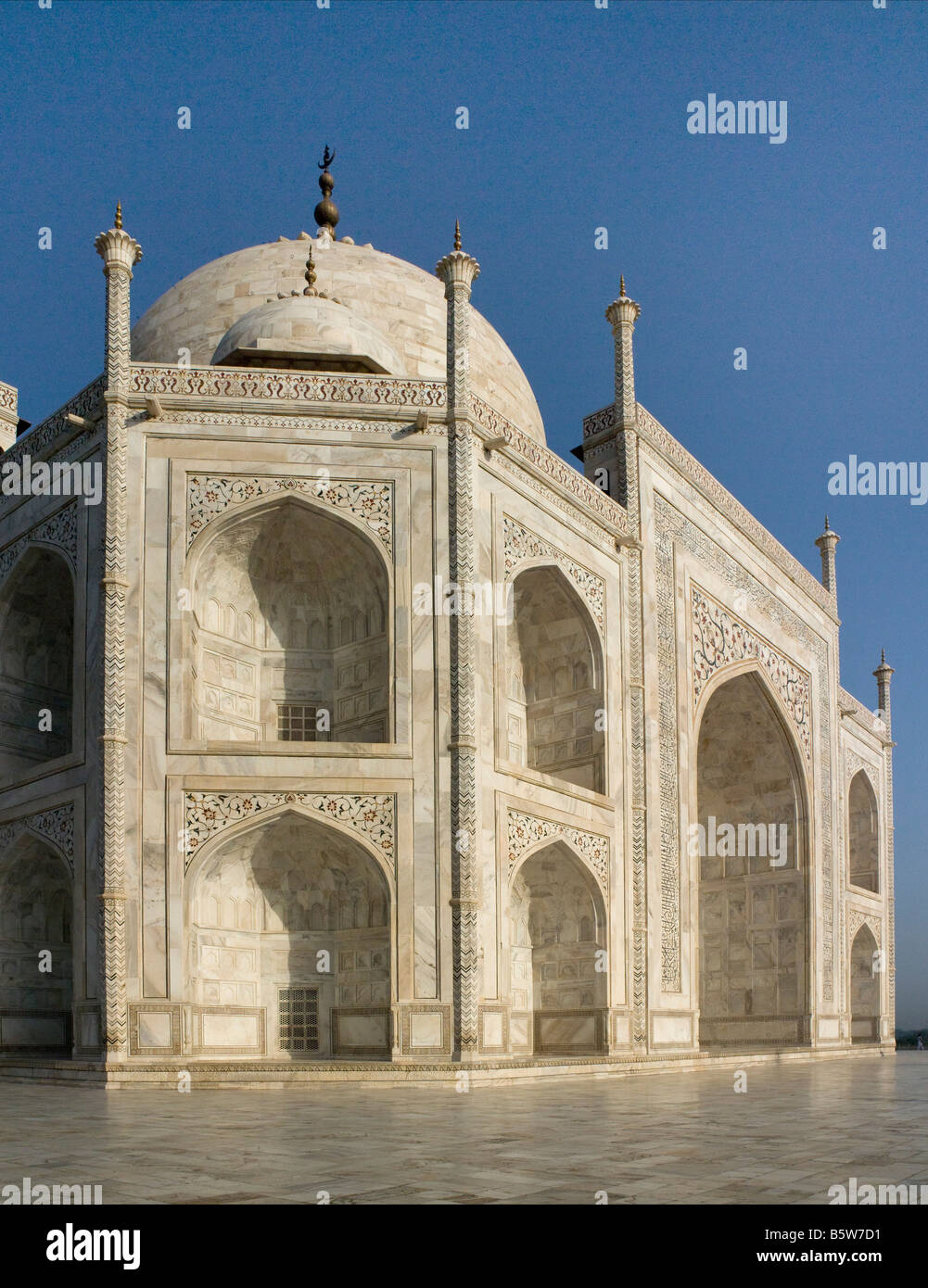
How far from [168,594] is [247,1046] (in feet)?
16.6

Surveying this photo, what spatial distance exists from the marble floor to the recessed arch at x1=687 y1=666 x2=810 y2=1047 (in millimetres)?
12564

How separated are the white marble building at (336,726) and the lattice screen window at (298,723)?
3 centimetres

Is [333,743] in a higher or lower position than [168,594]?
lower

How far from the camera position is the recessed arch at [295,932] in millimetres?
14289

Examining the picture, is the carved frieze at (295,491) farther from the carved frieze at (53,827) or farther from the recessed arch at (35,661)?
the carved frieze at (53,827)

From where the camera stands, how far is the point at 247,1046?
14.7 metres

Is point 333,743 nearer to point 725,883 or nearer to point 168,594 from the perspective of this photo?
point 168,594

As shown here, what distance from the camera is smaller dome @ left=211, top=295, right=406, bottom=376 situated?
17281 millimetres

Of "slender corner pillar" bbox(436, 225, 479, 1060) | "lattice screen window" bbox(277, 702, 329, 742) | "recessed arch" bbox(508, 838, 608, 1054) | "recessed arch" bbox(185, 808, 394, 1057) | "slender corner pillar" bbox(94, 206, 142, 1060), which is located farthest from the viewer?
"recessed arch" bbox(508, 838, 608, 1054)

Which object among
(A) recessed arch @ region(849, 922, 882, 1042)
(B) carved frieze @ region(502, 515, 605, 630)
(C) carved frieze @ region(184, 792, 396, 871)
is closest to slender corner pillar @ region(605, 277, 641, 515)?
(B) carved frieze @ region(502, 515, 605, 630)

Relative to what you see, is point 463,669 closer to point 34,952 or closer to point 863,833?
point 34,952

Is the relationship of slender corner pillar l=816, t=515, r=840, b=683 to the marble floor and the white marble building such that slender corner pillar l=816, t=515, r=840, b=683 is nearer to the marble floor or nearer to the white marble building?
the white marble building

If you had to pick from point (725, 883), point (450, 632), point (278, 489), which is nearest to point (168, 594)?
point (278, 489)

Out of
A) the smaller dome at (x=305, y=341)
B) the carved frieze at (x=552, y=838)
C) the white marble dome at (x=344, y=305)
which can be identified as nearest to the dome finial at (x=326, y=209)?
the white marble dome at (x=344, y=305)
